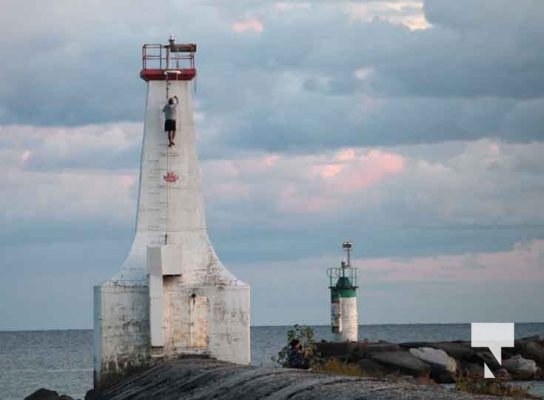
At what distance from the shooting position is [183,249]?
34.8 meters

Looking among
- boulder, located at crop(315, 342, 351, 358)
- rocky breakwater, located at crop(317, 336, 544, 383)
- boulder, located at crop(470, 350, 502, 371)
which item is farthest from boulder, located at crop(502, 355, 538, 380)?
boulder, located at crop(315, 342, 351, 358)

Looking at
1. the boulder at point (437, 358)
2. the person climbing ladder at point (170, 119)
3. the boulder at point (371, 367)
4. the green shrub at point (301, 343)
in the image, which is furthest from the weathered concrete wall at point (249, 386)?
the boulder at point (437, 358)

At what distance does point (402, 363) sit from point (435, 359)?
328cm

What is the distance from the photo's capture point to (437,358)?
5406 cm

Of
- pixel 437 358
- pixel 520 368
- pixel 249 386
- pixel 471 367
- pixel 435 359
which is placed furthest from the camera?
pixel 520 368

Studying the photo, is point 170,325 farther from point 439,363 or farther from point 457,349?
point 457,349

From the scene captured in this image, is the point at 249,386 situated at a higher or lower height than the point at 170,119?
lower

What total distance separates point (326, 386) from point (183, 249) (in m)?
12.7

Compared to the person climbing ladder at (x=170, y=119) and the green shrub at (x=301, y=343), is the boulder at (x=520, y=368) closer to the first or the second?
the green shrub at (x=301, y=343)

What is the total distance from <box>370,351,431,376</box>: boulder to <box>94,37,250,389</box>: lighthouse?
16574mm

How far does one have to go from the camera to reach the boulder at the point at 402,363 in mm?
50381

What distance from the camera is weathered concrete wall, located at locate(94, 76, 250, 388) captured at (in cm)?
3409

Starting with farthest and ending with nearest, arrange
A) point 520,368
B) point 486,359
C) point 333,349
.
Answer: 1. point 520,368
2. point 486,359
3. point 333,349

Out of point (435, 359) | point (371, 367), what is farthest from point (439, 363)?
point (371, 367)
